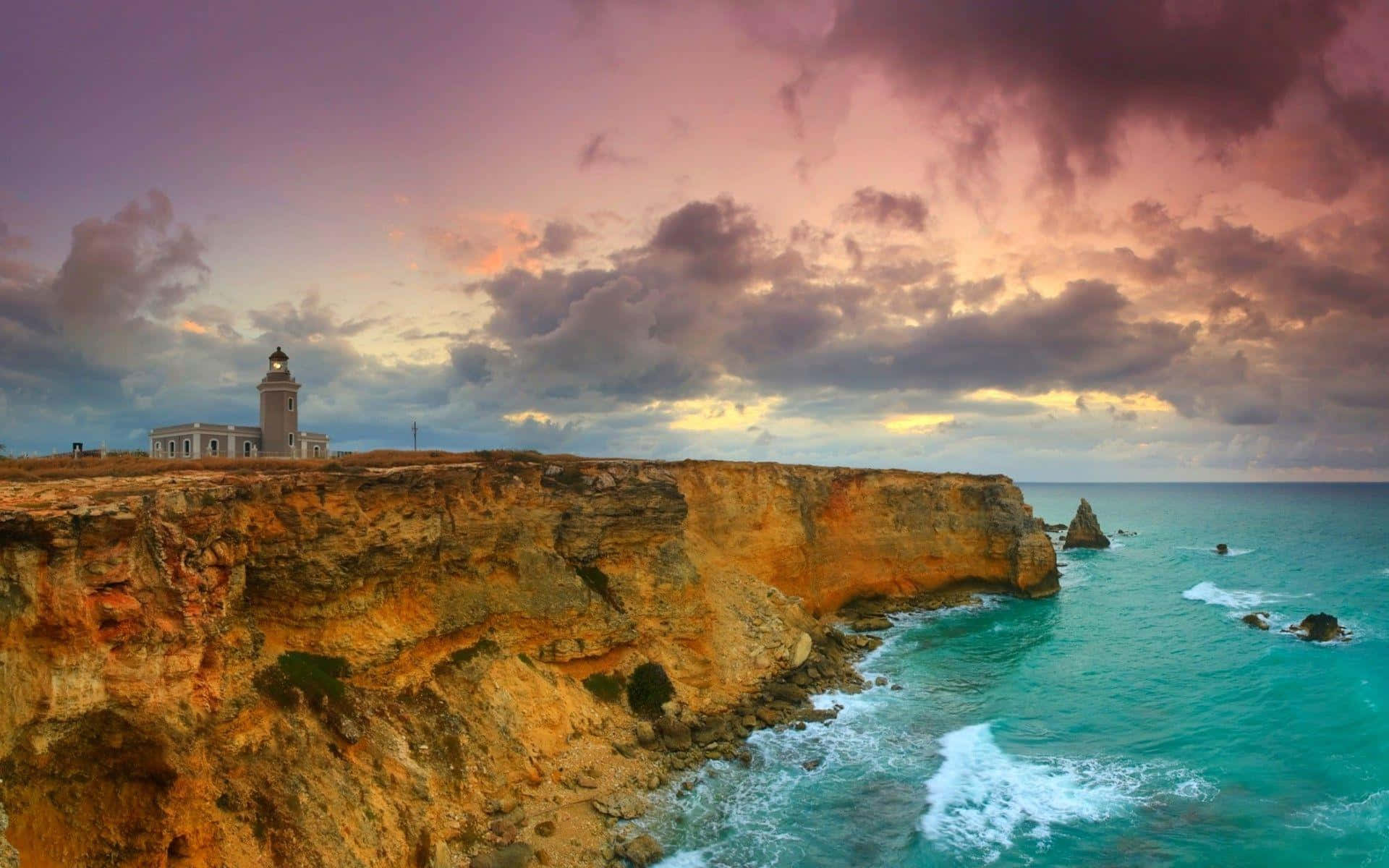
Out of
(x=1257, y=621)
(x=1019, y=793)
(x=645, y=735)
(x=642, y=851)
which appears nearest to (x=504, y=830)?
(x=642, y=851)

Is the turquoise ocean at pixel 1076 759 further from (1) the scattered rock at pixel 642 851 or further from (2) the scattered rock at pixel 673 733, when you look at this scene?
(2) the scattered rock at pixel 673 733

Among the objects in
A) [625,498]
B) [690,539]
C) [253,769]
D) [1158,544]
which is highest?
[625,498]

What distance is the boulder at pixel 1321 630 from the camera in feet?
132

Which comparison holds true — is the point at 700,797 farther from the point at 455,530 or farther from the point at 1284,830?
the point at 1284,830

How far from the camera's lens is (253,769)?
17500 millimetres

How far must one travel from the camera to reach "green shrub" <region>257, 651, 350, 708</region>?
19078 mm

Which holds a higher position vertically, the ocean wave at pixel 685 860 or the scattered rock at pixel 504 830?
the scattered rock at pixel 504 830

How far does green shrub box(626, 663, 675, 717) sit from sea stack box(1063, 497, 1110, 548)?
7914 cm

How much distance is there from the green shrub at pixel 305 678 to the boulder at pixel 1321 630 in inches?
2014

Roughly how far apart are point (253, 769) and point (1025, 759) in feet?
83.7

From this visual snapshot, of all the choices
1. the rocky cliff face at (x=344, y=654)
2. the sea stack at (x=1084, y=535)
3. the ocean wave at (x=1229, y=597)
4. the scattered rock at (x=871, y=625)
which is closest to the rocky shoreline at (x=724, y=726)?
the rocky cliff face at (x=344, y=654)

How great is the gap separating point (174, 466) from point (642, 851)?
21.0 m

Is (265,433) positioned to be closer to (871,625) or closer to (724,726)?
(724,726)

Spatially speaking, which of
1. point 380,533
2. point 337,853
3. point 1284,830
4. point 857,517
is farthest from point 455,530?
point 857,517
